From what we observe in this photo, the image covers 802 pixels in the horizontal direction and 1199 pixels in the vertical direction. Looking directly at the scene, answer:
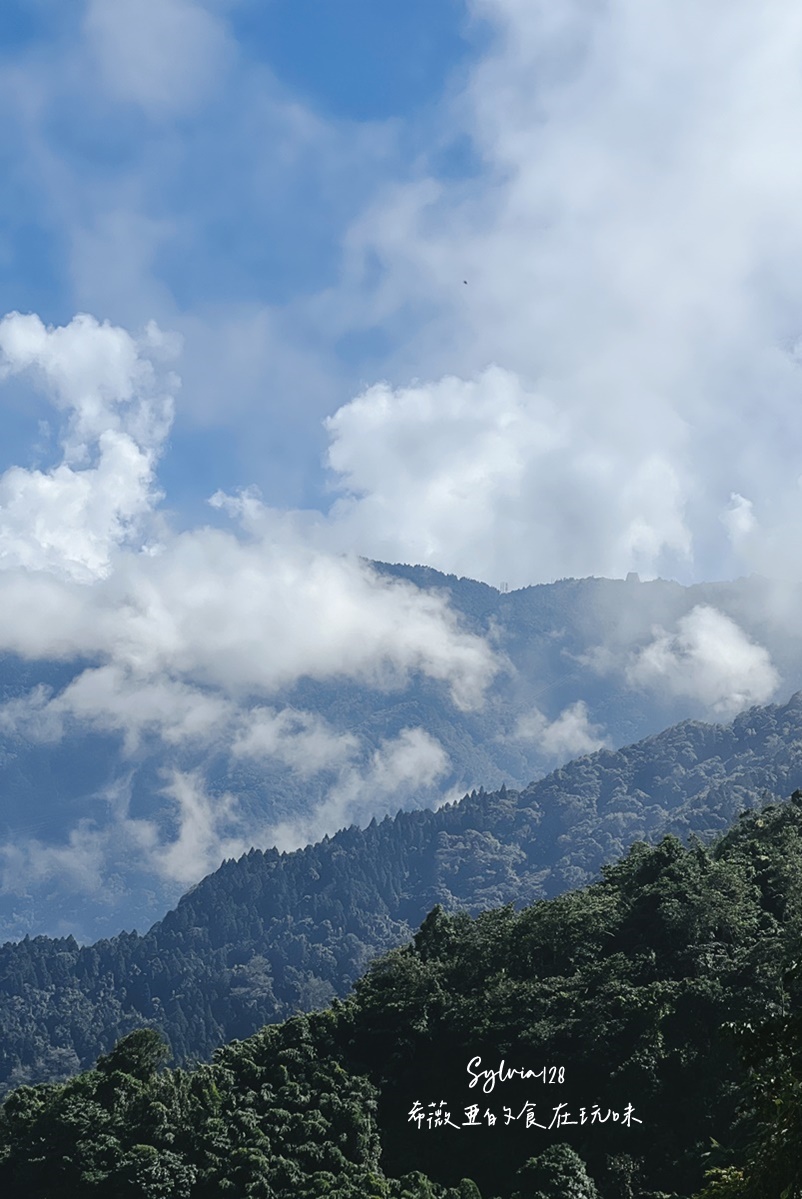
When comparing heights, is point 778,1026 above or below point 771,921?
below

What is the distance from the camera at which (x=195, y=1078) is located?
61.2 m

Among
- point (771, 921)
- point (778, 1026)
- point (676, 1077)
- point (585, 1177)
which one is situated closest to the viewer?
point (778, 1026)

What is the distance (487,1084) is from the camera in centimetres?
6091

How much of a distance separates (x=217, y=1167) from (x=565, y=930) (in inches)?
1110

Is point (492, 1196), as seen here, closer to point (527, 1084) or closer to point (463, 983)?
point (527, 1084)

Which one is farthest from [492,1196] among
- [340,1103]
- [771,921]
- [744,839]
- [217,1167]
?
[744,839]

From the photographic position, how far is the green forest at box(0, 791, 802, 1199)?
173 ft

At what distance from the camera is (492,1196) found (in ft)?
176

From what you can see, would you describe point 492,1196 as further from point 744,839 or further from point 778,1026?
point 744,839

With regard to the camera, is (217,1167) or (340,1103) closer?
(217,1167)

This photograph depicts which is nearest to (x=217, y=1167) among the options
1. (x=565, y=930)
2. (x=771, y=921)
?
(x=565, y=930)

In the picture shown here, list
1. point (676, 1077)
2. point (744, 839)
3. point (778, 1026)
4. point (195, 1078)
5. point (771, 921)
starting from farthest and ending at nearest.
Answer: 1. point (744, 839)
2. point (771, 921)
3. point (195, 1078)
4. point (676, 1077)
5. point (778, 1026)

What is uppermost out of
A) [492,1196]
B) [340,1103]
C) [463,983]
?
[463,983]

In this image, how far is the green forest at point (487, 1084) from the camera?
173ft
